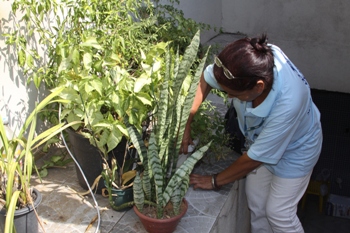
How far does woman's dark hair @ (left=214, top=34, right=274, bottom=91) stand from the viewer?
2119 millimetres

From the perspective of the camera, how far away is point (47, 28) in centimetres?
314

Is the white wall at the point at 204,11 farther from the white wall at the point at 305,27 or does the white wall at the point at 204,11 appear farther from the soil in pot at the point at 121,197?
the soil in pot at the point at 121,197

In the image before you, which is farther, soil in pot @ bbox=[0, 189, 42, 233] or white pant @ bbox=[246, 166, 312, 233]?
white pant @ bbox=[246, 166, 312, 233]

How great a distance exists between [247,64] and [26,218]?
1.30 metres

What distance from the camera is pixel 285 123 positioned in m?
2.28

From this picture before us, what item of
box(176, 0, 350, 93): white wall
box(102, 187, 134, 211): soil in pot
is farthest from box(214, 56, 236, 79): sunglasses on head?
box(176, 0, 350, 93): white wall

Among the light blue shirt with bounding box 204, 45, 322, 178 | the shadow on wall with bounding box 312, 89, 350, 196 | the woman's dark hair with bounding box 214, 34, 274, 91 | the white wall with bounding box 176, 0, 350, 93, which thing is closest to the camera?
the woman's dark hair with bounding box 214, 34, 274, 91

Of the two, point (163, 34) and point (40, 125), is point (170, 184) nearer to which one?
point (40, 125)

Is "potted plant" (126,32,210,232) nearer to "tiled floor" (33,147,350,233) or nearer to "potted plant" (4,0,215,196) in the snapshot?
"potted plant" (4,0,215,196)

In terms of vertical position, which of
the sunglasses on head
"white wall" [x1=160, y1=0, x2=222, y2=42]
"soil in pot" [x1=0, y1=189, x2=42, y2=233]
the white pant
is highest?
the sunglasses on head

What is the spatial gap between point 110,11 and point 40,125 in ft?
3.19

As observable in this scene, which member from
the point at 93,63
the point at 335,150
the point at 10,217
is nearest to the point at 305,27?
the point at 335,150

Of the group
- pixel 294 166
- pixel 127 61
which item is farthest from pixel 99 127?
pixel 294 166

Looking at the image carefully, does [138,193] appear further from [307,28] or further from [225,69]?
[307,28]
